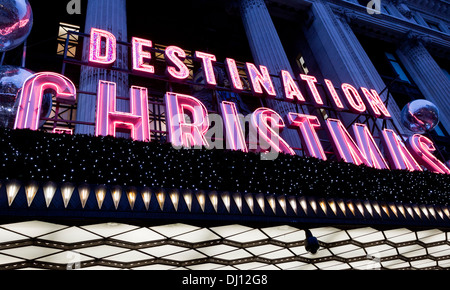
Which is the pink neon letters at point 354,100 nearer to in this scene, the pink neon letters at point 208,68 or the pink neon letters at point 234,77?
the pink neon letters at point 234,77

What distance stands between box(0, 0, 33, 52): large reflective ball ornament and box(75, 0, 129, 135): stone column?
241 cm

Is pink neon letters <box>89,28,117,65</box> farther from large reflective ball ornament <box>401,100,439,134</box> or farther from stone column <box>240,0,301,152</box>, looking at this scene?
large reflective ball ornament <box>401,100,439,134</box>

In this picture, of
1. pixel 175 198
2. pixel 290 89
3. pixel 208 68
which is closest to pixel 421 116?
pixel 290 89

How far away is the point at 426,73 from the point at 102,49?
783 inches

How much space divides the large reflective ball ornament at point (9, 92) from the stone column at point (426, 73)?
69.8ft

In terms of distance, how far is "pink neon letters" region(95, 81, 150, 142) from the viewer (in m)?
7.55

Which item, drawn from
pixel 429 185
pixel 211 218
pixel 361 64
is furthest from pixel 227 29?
pixel 211 218

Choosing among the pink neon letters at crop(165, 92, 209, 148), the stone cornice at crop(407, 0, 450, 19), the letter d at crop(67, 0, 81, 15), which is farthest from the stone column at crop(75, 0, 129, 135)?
the stone cornice at crop(407, 0, 450, 19)

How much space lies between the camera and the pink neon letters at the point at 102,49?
31.1 feet

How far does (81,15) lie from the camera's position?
16953 millimetres

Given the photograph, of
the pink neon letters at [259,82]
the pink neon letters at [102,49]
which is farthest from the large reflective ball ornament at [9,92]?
the pink neon letters at [259,82]

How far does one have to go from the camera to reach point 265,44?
15.2 meters

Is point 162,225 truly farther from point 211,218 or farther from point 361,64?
point 361,64
